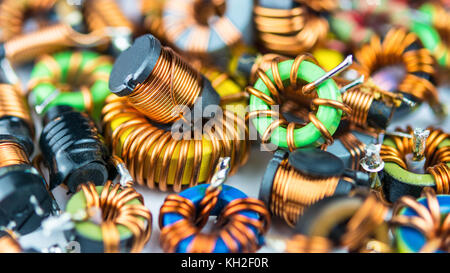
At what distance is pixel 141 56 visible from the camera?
1.78m

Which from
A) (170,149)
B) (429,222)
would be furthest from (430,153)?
(170,149)

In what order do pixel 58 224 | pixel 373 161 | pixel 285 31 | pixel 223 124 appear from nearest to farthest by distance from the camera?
pixel 58 224
pixel 373 161
pixel 223 124
pixel 285 31

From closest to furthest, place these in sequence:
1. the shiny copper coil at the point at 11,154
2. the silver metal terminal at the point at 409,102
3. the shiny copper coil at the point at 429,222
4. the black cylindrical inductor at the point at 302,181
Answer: the shiny copper coil at the point at 429,222 → the black cylindrical inductor at the point at 302,181 → the shiny copper coil at the point at 11,154 → the silver metal terminal at the point at 409,102

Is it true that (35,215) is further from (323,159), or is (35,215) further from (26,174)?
(323,159)

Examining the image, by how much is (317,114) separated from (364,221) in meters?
0.40

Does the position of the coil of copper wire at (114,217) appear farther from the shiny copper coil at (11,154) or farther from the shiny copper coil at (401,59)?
the shiny copper coil at (401,59)

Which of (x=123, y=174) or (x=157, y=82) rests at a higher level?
(x=157, y=82)

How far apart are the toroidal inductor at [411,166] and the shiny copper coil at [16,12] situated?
5.69 ft

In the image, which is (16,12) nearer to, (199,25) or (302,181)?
(199,25)

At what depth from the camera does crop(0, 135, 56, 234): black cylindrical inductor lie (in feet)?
5.11

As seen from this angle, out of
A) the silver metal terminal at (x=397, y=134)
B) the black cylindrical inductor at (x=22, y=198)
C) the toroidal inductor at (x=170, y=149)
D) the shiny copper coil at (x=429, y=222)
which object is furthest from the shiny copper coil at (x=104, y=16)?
the shiny copper coil at (x=429, y=222)

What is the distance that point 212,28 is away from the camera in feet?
7.19

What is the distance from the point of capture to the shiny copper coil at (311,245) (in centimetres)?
151

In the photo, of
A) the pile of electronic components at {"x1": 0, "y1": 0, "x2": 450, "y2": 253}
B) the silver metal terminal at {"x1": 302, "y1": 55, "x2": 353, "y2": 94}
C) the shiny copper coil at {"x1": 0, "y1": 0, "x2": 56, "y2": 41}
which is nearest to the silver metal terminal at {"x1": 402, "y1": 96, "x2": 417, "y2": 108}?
the pile of electronic components at {"x1": 0, "y1": 0, "x2": 450, "y2": 253}
